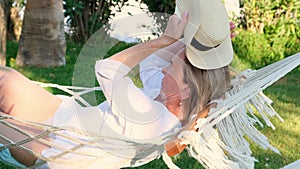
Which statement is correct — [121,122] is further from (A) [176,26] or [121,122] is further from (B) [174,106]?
(A) [176,26]

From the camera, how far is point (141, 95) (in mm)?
1964

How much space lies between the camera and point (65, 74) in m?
4.93

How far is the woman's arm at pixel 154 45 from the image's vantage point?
6.53 feet

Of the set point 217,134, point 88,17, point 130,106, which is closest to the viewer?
point 130,106

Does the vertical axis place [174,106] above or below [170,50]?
below

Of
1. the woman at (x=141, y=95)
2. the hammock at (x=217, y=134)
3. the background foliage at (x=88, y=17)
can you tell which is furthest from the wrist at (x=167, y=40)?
the background foliage at (x=88, y=17)

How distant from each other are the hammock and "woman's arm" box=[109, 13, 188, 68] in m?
0.26

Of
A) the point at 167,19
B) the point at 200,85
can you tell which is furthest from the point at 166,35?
the point at 200,85

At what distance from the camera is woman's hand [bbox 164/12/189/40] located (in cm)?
199

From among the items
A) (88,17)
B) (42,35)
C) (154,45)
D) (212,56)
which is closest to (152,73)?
(154,45)

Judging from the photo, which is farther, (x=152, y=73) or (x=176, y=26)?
(x=152, y=73)

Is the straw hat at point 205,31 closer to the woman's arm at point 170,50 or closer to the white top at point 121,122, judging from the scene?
the woman's arm at point 170,50

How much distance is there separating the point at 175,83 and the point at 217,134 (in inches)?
10.8

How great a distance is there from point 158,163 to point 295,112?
1.71 m
